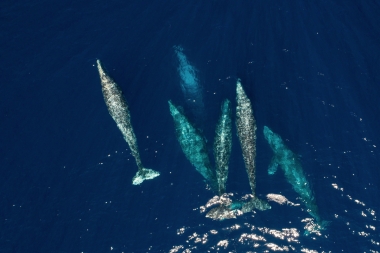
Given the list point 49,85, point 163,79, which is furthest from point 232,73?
point 49,85

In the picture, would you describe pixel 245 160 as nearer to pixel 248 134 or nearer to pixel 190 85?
pixel 248 134

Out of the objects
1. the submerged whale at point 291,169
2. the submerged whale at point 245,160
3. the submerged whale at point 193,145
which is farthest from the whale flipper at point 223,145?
the submerged whale at point 291,169

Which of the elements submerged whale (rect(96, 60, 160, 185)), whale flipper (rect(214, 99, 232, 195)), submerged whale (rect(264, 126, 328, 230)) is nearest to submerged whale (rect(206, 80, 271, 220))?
whale flipper (rect(214, 99, 232, 195))

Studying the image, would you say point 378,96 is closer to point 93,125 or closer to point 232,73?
point 232,73

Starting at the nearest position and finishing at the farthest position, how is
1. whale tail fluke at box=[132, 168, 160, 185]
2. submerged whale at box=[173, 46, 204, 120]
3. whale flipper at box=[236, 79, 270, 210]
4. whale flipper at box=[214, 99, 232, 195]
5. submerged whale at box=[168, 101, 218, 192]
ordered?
whale flipper at box=[236, 79, 270, 210] → whale flipper at box=[214, 99, 232, 195] → whale tail fluke at box=[132, 168, 160, 185] → submerged whale at box=[168, 101, 218, 192] → submerged whale at box=[173, 46, 204, 120]

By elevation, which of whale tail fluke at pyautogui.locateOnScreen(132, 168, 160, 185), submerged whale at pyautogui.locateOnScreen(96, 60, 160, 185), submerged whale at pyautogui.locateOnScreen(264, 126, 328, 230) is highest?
submerged whale at pyautogui.locateOnScreen(96, 60, 160, 185)

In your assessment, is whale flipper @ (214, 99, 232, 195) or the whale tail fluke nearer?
whale flipper @ (214, 99, 232, 195)

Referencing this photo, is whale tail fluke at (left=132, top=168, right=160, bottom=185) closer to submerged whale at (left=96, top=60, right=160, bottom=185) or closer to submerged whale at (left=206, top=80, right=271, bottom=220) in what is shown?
submerged whale at (left=96, top=60, right=160, bottom=185)
